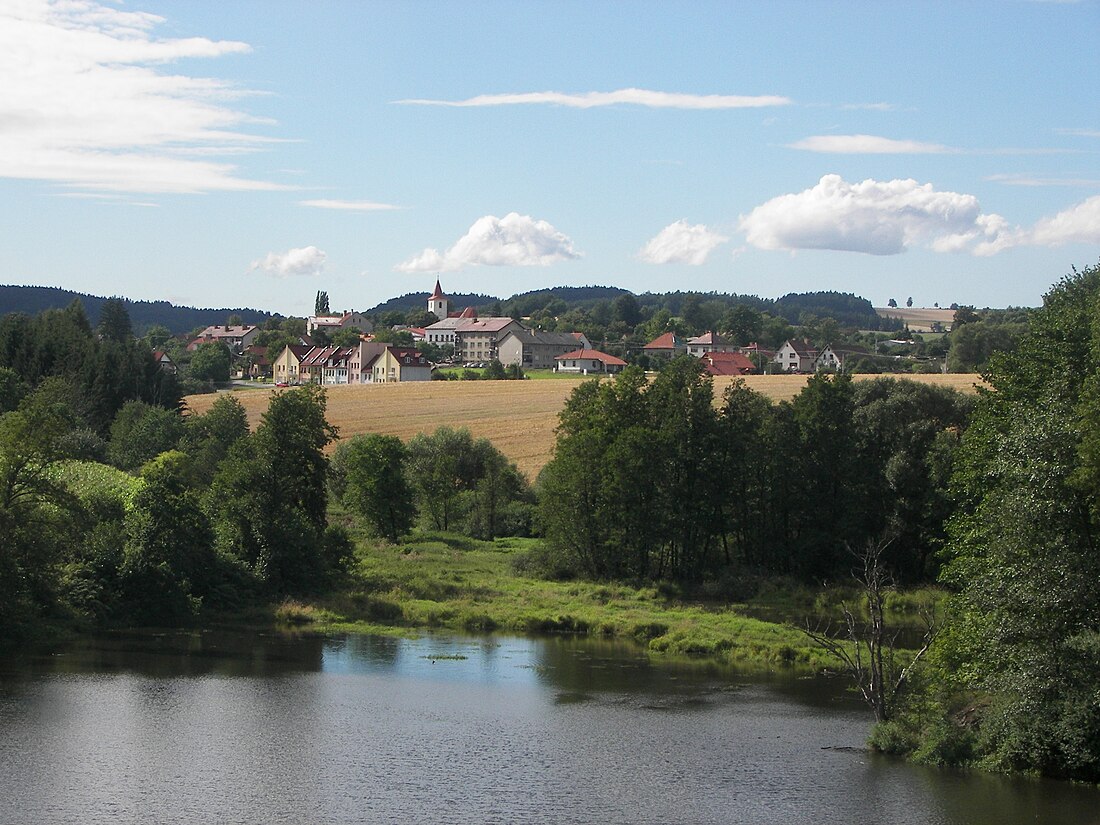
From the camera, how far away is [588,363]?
571ft

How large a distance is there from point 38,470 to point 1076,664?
35947mm

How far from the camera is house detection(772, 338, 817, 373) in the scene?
18100 centimetres

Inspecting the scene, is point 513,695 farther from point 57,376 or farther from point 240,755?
point 57,376

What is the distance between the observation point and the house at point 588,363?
171000mm

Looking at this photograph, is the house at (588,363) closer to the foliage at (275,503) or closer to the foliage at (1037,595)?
the foliage at (275,503)

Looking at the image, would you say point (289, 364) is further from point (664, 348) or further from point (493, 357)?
point (664, 348)

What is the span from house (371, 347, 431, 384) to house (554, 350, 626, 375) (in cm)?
2281

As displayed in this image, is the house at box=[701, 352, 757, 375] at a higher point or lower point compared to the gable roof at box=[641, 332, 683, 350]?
lower

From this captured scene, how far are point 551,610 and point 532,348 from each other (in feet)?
441

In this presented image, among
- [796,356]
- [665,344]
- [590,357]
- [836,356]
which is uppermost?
[665,344]

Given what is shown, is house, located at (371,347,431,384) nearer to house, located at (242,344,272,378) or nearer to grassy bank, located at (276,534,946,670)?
house, located at (242,344,272,378)

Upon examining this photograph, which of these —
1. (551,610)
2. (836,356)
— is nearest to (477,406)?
(551,610)

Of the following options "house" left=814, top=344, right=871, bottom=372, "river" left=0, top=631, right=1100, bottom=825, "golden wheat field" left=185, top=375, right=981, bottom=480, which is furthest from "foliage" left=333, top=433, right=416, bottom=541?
"house" left=814, top=344, right=871, bottom=372

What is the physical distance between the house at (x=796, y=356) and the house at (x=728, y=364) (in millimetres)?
21313
